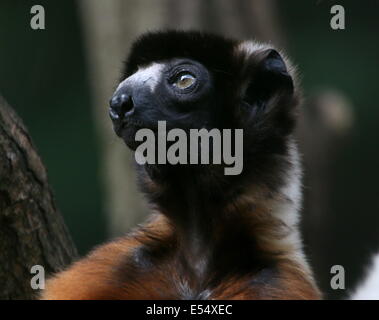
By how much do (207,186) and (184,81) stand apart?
478 mm

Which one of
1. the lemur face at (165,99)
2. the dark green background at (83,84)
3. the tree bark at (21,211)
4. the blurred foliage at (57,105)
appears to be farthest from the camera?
the blurred foliage at (57,105)

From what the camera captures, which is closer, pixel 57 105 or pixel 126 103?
pixel 126 103

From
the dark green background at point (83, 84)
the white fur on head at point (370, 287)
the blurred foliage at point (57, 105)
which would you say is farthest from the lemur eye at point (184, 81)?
the blurred foliage at point (57, 105)

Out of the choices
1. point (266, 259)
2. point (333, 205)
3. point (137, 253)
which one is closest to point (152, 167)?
point (137, 253)

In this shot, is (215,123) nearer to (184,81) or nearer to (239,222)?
(184,81)

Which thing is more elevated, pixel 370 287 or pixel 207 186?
pixel 207 186

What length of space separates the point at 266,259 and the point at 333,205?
214 inches

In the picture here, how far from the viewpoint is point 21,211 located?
3932 millimetres

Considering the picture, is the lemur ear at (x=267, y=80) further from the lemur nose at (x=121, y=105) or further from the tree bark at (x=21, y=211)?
the tree bark at (x=21, y=211)

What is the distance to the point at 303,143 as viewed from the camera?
8445 millimetres

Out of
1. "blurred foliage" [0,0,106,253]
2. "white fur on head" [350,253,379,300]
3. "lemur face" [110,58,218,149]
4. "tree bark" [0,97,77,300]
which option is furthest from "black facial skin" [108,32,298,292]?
"blurred foliage" [0,0,106,253]

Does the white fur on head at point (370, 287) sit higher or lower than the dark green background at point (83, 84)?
lower

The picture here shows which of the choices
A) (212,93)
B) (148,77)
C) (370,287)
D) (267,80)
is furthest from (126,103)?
(370,287)

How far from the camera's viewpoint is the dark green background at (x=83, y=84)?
11039mm
